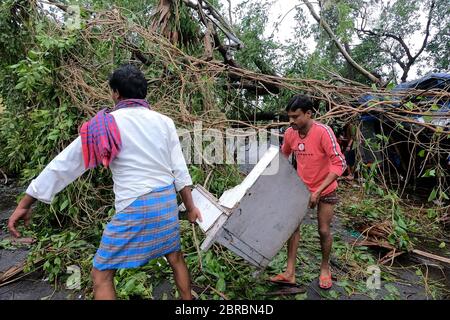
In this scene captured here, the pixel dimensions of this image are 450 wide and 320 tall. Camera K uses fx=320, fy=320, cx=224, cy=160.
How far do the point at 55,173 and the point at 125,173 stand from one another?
0.36 metres

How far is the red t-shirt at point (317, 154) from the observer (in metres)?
2.33

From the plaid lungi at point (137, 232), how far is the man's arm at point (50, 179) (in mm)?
351

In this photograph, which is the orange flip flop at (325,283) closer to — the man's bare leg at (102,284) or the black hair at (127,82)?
the man's bare leg at (102,284)

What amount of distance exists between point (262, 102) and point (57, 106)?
3241 millimetres

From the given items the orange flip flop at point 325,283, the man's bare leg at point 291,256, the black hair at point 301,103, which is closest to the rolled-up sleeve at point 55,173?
the black hair at point 301,103

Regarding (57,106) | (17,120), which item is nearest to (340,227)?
(57,106)

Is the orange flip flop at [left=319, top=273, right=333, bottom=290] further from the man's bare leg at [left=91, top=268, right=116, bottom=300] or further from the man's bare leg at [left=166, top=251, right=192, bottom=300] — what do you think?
the man's bare leg at [left=91, top=268, right=116, bottom=300]

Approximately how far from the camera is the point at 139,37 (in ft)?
13.3

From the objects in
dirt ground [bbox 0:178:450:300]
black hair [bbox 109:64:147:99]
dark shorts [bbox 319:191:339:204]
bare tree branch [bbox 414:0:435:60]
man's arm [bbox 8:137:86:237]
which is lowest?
dirt ground [bbox 0:178:450:300]

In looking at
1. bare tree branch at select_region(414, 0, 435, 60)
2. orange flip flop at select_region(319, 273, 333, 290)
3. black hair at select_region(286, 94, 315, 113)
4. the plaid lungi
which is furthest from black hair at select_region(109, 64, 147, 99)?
bare tree branch at select_region(414, 0, 435, 60)

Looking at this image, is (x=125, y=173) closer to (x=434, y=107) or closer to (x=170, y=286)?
(x=170, y=286)

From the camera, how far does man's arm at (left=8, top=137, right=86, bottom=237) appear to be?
5.56ft

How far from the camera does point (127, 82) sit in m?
1.76

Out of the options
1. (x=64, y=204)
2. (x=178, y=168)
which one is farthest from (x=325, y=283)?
(x=64, y=204)
